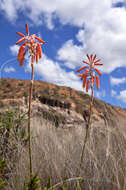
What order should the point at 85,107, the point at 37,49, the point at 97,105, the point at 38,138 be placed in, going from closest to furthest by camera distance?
1. the point at 37,49
2. the point at 38,138
3. the point at 85,107
4. the point at 97,105

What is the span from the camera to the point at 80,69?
2100 millimetres

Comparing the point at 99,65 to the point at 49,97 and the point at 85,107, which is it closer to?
the point at 49,97

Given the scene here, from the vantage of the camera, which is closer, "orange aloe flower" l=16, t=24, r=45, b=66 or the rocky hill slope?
"orange aloe flower" l=16, t=24, r=45, b=66

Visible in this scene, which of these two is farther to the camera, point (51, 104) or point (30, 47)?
point (51, 104)

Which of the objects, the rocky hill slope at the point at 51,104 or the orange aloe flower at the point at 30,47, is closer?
the orange aloe flower at the point at 30,47

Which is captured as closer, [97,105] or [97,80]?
[97,80]

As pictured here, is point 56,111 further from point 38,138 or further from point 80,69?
point 80,69

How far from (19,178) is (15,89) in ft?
23.5

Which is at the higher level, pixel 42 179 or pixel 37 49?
pixel 37 49

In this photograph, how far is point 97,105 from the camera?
10594mm

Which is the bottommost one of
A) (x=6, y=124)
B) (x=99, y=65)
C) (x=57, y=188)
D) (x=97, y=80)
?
(x=57, y=188)

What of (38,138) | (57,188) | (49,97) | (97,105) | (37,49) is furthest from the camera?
(97,105)

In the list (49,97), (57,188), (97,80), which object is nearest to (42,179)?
(57,188)

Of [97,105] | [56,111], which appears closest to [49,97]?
[56,111]
